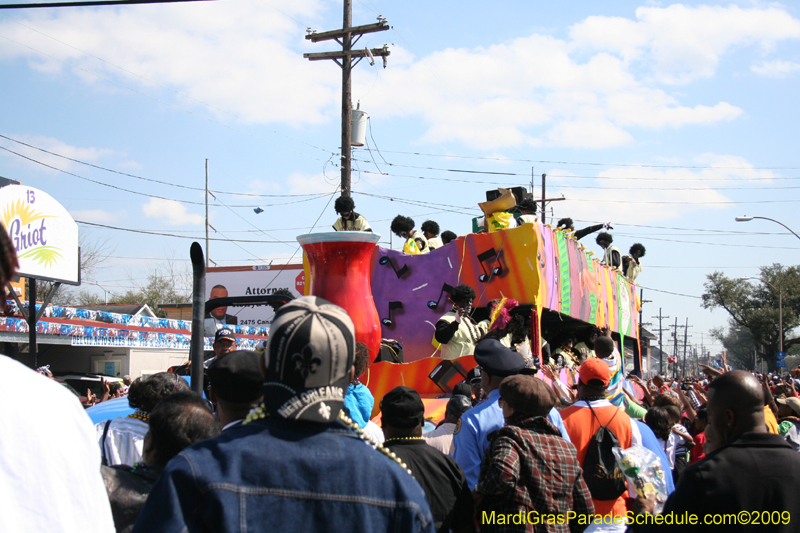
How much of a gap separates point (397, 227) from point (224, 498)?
381 inches

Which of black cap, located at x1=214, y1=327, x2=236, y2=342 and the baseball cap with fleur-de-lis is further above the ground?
the baseball cap with fleur-de-lis

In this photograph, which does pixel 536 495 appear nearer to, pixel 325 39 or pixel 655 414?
pixel 655 414

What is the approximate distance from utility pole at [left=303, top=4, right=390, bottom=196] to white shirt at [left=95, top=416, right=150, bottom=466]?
13648 mm

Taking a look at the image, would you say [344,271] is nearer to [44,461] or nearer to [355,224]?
[355,224]

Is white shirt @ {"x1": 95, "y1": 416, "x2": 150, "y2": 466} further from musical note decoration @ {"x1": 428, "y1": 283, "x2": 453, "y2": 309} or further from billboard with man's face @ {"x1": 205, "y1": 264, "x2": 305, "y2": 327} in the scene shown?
billboard with man's face @ {"x1": 205, "y1": 264, "x2": 305, "y2": 327}

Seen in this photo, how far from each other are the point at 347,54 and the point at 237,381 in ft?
50.3

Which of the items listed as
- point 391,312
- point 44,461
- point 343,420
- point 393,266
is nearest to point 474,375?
point 391,312

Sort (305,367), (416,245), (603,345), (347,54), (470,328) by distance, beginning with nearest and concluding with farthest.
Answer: (305,367)
(603,345)
(470,328)
(416,245)
(347,54)

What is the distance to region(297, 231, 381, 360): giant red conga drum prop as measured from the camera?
6.78 meters

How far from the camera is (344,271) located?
684 cm

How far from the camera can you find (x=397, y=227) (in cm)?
1104

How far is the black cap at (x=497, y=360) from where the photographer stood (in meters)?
3.82

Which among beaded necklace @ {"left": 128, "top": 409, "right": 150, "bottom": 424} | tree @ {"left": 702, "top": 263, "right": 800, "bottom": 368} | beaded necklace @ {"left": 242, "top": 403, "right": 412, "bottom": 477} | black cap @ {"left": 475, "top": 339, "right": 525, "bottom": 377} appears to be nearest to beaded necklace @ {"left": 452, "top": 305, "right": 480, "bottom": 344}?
black cap @ {"left": 475, "top": 339, "right": 525, "bottom": 377}

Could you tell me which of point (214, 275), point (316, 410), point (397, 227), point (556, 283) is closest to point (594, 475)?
point (316, 410)
